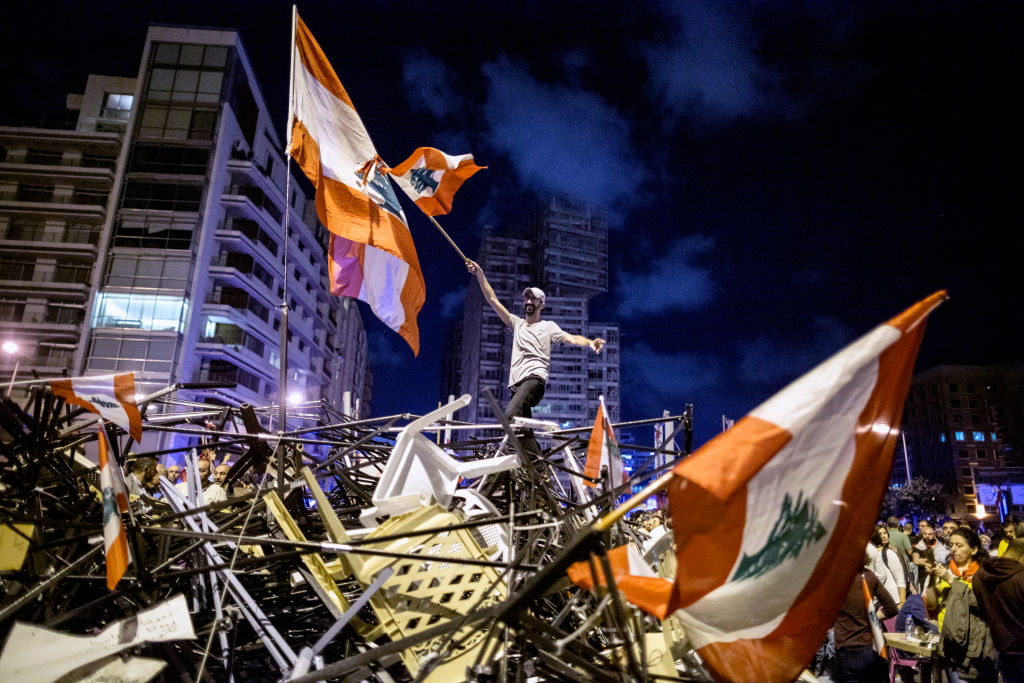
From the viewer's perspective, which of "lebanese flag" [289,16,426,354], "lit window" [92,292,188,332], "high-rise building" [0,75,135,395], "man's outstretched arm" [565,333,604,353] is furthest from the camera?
"high-rise building" [0,75,135,395]

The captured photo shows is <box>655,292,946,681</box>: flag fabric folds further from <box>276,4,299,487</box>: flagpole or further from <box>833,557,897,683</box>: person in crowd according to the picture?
<box>833,557,897,683</box>: person in crowd

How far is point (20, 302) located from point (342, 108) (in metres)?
49.5

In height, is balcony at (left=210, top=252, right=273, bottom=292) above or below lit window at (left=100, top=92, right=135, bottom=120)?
below

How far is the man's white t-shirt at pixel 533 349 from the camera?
6734mm

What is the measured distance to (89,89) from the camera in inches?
1848

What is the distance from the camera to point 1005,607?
5.22 metres

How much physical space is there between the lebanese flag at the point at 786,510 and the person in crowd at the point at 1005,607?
4.27m

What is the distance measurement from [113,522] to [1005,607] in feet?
23.2

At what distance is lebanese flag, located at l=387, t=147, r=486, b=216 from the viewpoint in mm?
7258

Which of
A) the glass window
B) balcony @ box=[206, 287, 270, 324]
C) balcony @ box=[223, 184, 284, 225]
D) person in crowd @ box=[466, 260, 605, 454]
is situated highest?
the glass window

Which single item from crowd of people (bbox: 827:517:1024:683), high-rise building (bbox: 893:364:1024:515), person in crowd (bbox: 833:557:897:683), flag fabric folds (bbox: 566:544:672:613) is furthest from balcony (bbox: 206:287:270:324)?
high-rise building (bbox: 893:364:1024:515)

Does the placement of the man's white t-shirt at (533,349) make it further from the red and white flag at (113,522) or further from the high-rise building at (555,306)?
the high-rise building at (555,306)

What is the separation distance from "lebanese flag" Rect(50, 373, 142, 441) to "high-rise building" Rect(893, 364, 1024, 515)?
11691cm

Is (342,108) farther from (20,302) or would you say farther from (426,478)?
(20,302)
